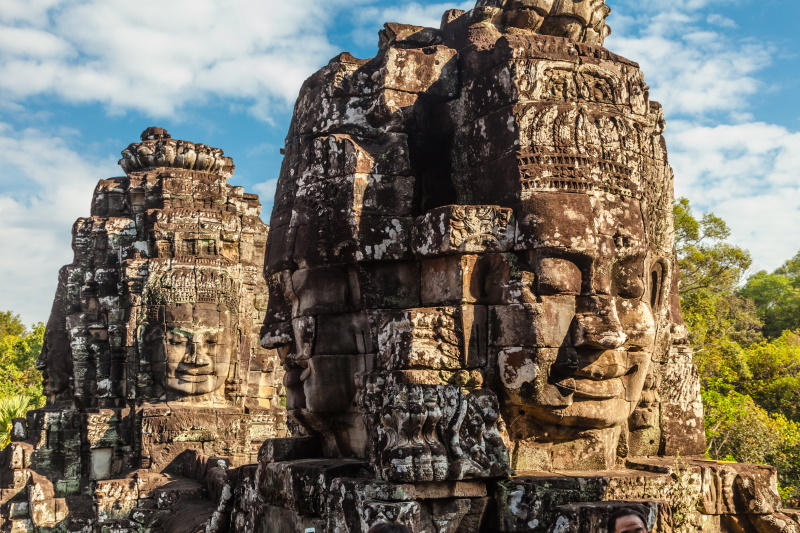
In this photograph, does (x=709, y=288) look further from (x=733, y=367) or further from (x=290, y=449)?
(x=290, y=449)

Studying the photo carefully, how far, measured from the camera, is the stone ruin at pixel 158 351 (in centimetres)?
1454

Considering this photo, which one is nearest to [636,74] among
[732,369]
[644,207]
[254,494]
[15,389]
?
[644,207]

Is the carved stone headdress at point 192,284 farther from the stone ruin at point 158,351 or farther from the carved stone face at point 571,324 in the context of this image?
the carved stone face at point 571,324

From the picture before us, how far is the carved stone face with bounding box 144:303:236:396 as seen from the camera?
48.9 feet

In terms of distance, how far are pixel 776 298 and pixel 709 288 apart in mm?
16618

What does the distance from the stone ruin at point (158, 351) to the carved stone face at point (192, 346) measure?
2 cm

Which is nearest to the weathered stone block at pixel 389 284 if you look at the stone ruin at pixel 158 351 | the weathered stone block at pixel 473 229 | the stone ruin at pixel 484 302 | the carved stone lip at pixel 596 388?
the stone ruin at pixel 484 302

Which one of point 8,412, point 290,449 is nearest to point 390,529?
point 290,449

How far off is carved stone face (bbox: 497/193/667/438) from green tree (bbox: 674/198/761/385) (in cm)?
1179

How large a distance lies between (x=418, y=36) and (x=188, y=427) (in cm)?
908

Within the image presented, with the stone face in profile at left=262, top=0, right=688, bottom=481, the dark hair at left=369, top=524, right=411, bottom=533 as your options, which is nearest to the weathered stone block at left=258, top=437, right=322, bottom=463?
the stone face in profile at left=262, top=0, right=688, bottom=481

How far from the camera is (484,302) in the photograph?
19.9 ft

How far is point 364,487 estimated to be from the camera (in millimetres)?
5316

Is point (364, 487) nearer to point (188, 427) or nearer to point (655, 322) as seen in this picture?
point (655, 322)
